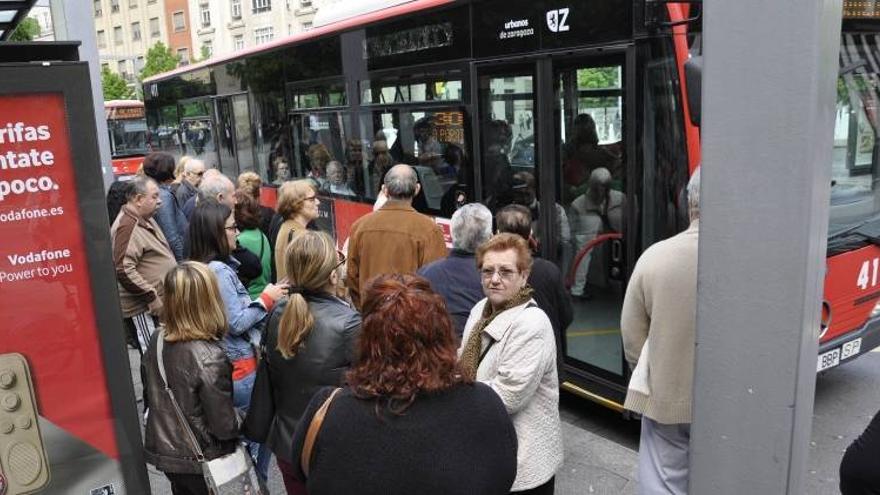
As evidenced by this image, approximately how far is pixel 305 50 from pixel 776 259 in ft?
24.3

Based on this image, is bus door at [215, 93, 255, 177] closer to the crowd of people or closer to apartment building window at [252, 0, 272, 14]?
the crowd of people

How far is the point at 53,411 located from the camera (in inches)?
111

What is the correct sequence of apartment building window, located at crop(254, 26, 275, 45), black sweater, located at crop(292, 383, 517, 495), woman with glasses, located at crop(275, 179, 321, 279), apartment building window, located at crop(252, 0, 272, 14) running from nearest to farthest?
black sweater, located at crop(292, 383, 517, 495), woman with glasses, located at crop(275, 179, 321, 279), apartment building window, located at crop(252, 0, 272, 14), apartment building window, located at crop(254, 26, 275, 45)

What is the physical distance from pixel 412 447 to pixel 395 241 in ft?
9.30

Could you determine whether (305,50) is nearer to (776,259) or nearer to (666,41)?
(666,41)

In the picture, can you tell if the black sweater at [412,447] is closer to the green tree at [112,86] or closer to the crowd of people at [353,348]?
the crowd of people at [353,348]

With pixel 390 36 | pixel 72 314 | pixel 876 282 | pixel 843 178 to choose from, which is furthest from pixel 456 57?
pixel 72 314

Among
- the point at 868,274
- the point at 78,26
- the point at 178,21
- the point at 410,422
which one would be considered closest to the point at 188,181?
the point at 78,26

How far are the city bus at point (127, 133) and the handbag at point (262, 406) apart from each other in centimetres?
2136

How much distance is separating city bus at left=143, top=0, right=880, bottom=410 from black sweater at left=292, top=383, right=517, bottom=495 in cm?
154

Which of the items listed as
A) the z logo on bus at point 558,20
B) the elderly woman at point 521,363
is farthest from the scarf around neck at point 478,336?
the z logo on bus at point 558,20

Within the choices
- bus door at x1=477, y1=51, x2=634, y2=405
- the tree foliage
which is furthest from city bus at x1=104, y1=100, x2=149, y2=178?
the tree foliage

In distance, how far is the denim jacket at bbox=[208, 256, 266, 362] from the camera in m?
3.80

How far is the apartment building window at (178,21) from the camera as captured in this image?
2426 inches
